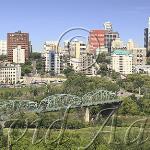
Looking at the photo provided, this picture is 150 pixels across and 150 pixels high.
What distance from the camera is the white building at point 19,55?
123 ft

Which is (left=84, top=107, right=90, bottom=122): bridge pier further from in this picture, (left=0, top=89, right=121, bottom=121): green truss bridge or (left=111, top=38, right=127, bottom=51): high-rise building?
(left=111, top=38, right=127, bottom=51): high-rise building

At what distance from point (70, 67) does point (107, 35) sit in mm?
15820

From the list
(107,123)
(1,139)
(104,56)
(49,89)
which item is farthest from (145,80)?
(1,139)

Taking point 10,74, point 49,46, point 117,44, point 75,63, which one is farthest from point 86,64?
point 117,44

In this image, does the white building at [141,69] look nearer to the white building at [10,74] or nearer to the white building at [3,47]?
the white building at [10,74]

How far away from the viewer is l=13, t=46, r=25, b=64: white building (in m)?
37.4

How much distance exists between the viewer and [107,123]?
13602mm

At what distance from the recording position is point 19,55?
37.4m

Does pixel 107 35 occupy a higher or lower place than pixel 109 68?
higher

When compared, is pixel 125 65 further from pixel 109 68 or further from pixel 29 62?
pixel 29 62

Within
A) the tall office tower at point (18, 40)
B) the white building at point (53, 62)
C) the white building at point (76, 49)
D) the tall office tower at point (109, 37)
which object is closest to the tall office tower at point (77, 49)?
the white building at point (76, 49)

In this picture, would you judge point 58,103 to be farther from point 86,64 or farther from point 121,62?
point 121,62

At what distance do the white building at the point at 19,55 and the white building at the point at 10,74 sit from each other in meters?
5.92

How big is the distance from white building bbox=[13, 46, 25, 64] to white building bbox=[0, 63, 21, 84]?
5919 millimetres
